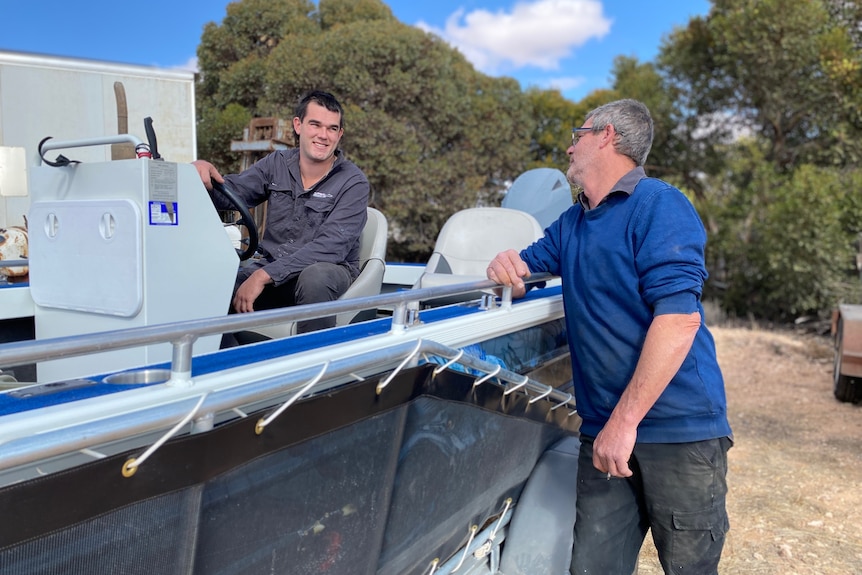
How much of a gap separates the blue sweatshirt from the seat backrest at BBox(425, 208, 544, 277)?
148cm

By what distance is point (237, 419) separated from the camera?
1180 millimetres

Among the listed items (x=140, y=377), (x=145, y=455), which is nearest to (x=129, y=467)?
(x=145, y=455)

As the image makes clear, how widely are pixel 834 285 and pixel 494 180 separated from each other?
6.17m

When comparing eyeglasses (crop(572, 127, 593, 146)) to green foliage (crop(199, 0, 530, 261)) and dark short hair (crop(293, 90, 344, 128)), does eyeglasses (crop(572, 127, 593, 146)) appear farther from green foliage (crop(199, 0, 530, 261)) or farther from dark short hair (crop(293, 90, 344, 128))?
green foliage (crop(199, 0, 530, 261))

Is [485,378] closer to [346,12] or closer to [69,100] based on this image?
[69,100]

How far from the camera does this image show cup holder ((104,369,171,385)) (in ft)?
4.10

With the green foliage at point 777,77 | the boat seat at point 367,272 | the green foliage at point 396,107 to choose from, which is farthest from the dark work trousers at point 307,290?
the green foliage at point 777,77

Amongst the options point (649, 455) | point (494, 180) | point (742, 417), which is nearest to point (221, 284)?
point (649, 455)

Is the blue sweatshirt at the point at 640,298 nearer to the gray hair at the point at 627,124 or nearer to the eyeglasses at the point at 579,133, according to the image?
the gray hair at the point at 627,124

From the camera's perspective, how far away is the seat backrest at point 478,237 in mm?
3598

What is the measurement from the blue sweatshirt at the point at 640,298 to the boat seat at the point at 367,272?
836 mm

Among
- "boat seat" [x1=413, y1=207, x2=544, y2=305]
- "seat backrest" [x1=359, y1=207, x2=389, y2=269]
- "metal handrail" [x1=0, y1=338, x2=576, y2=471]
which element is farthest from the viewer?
"boat seat" [x1=413, y1=207, x2=544, y2=305]

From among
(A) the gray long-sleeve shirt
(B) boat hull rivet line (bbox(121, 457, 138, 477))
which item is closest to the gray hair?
(A) the gray long-sleeve shirt

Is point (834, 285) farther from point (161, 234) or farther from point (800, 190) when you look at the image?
point (161, 234)
